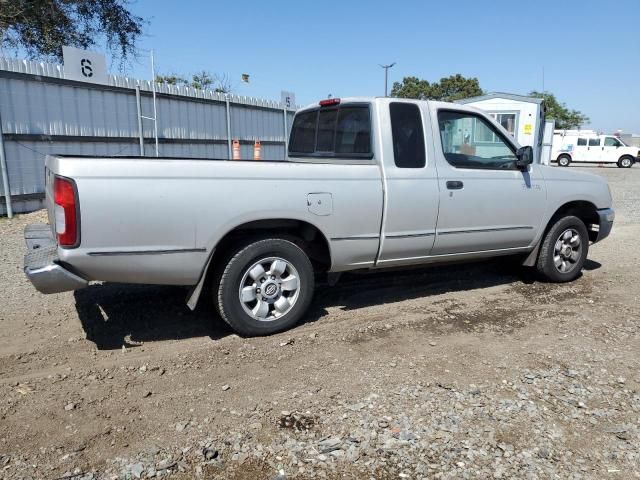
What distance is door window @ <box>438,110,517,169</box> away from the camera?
4.98 meters

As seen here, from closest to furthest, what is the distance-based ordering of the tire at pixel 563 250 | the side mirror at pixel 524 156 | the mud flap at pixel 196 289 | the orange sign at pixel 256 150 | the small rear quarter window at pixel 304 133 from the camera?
1. the mud flap at pixel 196 289
2. the side mirror at pixel 524 156
3. the small rear quarter window at pixel 304 133
4. the tire at pixel 563 250
5. the orange sign at pixel 256 150

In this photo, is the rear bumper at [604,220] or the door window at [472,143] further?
the rear bumper at [604,220]

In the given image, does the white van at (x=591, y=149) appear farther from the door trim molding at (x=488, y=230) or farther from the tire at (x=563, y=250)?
the door trim molding at (x=488, y=230)

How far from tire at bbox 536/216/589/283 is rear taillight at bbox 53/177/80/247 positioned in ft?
15.3

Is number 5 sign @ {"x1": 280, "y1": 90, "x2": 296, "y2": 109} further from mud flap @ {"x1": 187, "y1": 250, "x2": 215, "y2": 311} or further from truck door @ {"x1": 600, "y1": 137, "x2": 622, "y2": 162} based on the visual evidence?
truck door @ {"x1": 600, "y1": 137, "x2": 622, "y2": 162}

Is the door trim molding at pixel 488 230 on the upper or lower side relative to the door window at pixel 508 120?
lower

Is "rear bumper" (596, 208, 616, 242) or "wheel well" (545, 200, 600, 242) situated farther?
"rear bumper" (596, 208, 616, 242)

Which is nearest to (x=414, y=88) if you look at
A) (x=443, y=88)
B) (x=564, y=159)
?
(x=443, y=88)

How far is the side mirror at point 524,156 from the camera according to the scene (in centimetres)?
523

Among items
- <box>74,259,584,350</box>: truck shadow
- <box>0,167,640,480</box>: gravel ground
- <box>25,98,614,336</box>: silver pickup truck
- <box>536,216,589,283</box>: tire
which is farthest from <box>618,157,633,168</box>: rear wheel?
<box>0,167,640,480</box>: gravel ground

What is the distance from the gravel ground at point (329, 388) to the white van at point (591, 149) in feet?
111

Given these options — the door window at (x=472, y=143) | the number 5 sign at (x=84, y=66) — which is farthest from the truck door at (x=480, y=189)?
the number 5 sign at (x=84, y=66)

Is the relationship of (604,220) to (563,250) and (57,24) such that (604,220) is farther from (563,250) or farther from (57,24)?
(57,24)

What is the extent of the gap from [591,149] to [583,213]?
3342 cm
